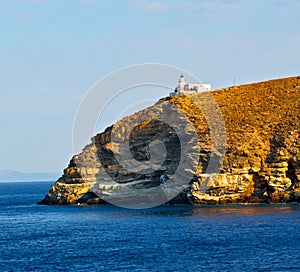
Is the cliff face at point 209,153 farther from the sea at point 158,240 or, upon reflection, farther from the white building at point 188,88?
the white building at point 188,88

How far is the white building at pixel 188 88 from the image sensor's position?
413 ft

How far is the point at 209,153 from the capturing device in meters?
91.2

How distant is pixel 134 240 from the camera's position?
2368 inches

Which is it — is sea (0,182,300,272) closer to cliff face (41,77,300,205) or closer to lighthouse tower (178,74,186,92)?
cliff face (41,77,300,205)

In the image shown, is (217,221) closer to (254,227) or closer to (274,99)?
(254,227)

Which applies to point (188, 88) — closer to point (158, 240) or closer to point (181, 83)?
point (181, 83)

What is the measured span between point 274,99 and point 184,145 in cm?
1741

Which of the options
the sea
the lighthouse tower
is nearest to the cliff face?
the sea

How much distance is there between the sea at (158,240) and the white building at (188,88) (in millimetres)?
40314

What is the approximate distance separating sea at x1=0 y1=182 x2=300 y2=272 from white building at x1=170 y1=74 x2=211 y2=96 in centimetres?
4031

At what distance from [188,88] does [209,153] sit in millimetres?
38990

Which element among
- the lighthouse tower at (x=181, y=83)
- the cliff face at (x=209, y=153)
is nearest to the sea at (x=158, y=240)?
the cliff face at (x=209, y=153)

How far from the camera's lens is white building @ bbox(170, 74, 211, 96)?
126 m

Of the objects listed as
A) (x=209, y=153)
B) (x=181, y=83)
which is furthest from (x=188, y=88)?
(x=209, y=153)
